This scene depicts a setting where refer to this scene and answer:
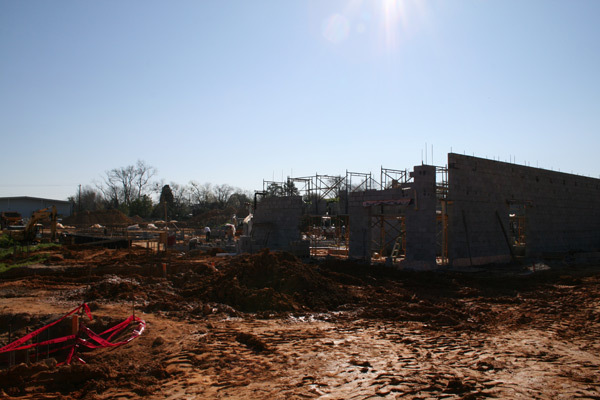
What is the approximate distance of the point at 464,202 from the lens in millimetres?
17422

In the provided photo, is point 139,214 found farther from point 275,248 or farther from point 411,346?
point 411,346

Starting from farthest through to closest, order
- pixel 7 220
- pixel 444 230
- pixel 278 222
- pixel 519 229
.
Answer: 1. pixel 7 220
2. pixel 519 229
3. pixel 278 222
4. pixel 444 230

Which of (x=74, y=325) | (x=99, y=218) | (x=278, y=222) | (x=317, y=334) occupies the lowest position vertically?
(x=317, y=334)

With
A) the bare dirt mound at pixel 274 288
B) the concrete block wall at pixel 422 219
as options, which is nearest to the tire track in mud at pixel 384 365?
the bare dirt mound at pixel 274 288

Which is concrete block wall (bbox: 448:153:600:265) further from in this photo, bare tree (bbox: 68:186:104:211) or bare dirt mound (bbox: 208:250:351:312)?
bare tree (bbox: 68:186:104:211)

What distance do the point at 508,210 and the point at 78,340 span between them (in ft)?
62.6

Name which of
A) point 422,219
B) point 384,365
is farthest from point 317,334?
point 422,219

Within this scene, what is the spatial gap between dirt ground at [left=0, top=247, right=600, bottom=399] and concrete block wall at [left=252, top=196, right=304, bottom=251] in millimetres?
6241

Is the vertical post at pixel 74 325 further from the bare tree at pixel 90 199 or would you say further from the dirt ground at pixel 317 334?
the bare tree at pixel 90 199

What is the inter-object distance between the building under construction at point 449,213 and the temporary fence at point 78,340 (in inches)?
439

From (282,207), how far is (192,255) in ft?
18.2

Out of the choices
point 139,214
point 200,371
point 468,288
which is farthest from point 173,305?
point 139,214

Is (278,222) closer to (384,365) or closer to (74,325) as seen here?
(74,325)

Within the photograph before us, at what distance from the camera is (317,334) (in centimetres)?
800
